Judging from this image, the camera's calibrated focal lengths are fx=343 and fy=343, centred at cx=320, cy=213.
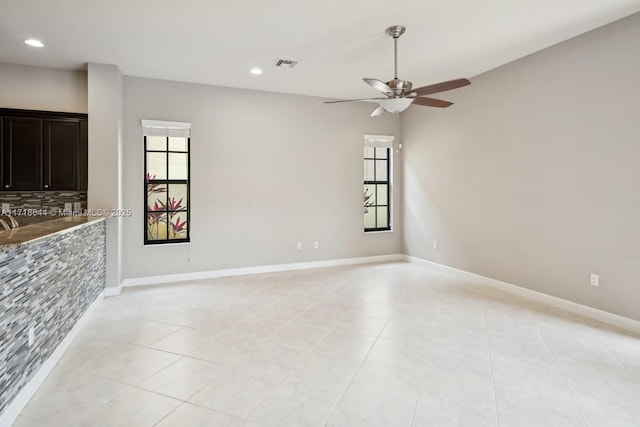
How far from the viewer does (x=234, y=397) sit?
222 centimetres

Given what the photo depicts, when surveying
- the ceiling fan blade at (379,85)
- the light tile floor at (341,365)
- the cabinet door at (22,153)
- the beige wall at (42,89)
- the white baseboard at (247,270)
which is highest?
the beige wall at (42,89)

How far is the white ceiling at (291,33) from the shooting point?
121 inches

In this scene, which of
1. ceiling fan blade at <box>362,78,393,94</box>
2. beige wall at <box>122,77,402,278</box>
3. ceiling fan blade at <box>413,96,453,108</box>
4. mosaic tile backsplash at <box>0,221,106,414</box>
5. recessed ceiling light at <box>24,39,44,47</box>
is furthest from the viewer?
beige wall at <box>122,77,402,278</box>

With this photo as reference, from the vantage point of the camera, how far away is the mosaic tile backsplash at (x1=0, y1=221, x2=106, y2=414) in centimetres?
192

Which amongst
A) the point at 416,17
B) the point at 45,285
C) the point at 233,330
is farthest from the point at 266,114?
the point at 45,285

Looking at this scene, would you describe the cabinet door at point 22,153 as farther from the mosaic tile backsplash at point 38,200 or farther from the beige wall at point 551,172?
the beige wall at point 551,172

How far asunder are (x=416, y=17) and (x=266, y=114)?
9.75 feet

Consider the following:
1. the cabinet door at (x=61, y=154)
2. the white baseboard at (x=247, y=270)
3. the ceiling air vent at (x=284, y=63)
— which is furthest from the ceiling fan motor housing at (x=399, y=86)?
the cabinet door at (x=61, y=154)

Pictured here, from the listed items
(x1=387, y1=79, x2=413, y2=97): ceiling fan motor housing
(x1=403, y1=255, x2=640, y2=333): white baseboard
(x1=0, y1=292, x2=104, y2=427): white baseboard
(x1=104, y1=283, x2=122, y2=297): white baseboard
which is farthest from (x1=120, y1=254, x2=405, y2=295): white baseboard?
(x1=387, y1=79, x2=413, y2=97): ceiling fan motor housing

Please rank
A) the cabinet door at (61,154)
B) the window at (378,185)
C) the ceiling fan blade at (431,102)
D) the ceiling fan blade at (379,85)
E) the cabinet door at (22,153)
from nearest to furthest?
1. the ceiling fan blade at (379,85)
2. the ceiling fan blade at (431,102)
3. the cabinet door at (22,153)
4. the cabinet door at (61,154)
5. the window at (378,185)

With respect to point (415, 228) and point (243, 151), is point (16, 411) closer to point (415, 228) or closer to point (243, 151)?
point (243, 151)

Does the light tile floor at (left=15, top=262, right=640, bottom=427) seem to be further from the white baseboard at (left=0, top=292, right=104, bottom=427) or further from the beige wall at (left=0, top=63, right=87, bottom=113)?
the beige wall at (left=0, top=63, right=87, bottom=113)

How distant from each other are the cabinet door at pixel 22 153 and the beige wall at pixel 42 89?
14.4 inches

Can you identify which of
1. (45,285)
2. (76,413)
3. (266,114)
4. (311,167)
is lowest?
(76,413)
